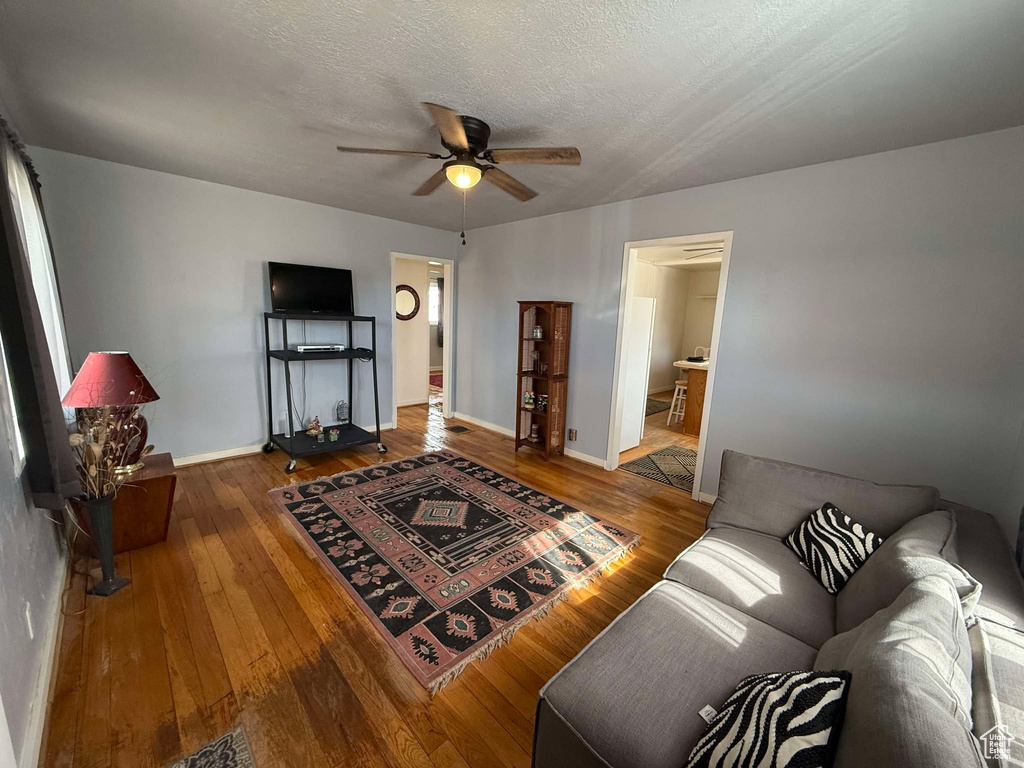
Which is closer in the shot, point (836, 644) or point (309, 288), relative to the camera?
point (836, 644)

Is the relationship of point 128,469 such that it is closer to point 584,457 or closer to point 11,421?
point 11,421

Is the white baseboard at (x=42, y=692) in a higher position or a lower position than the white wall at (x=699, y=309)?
lower

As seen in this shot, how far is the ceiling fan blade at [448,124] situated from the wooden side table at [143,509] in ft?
8.22

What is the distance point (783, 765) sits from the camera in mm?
784

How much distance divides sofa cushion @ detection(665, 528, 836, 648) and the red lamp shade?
2861mm

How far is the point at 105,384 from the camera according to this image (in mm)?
2078

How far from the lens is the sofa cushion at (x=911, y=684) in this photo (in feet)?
2.14

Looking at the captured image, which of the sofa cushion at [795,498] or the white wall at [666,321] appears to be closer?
the sofa cushion at [795,498]

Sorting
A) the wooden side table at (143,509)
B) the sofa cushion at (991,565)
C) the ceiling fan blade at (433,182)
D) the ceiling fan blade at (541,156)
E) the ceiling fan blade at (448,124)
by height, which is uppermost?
the ceiling fan blade at (448,124)

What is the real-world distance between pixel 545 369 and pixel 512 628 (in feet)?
8.97

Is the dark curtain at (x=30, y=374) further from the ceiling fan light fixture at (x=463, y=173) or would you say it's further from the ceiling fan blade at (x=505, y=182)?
the ceiling fan blade at (x=505, y=182)

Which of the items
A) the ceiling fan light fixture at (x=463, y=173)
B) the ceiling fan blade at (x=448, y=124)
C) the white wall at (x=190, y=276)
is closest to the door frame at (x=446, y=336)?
the white wall at (x=190, y=276)

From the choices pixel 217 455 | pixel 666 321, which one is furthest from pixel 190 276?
pixel 666 321

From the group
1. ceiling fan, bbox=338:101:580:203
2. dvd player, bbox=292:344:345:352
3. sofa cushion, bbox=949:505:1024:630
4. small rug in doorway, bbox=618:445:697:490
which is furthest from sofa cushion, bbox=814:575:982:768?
dvd player, bbox=292:344:345:352
